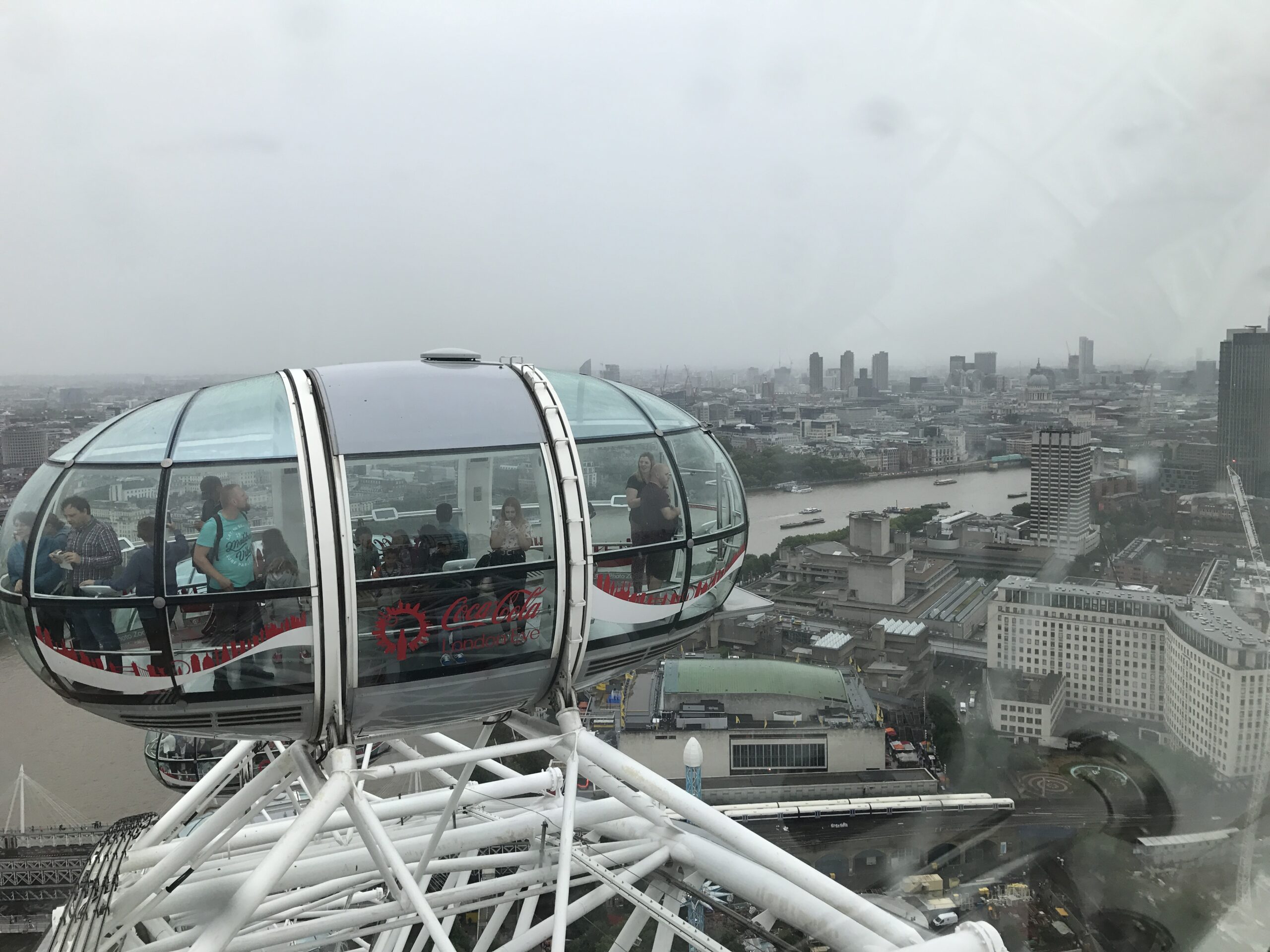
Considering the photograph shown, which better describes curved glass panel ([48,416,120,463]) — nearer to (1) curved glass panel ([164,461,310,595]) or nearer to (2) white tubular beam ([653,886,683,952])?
(1) curved glass panel ([164,461,310,595])

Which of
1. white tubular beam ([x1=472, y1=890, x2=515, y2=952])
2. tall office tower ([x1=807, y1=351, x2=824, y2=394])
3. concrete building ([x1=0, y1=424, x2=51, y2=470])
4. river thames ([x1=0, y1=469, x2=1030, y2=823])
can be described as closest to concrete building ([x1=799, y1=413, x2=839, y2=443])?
tall office tower ([x1=807, y1=351, x2=824, y2=394])

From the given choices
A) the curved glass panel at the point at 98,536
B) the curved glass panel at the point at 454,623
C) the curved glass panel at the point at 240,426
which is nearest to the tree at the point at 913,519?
the curved glass panel at the point at 454,623

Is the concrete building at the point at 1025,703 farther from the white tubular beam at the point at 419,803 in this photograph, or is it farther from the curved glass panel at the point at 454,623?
the curved glass panel at the point at 454,623

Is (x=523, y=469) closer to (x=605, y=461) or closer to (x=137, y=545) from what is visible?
(x=605, y=461)

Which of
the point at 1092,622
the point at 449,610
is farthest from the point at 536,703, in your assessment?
the point at 1092,622

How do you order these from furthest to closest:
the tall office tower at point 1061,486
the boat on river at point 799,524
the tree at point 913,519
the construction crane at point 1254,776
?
the boat on river at point 799,524
the tree at point 913,519
the tall office tower at point 1061,486
the construction crane at point 1254,776

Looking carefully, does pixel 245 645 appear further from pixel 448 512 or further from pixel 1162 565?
pixel 1162 565
